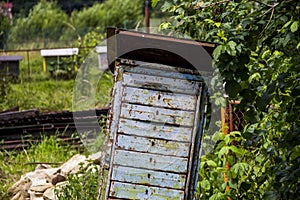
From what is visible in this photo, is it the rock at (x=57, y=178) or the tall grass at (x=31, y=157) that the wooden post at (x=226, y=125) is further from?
the tall grass at (x=31, y=157)

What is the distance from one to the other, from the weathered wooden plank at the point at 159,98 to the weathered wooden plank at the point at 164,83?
3 centimetres

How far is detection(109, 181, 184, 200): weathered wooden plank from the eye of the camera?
12.0 feet

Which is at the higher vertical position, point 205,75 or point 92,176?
point 205,75

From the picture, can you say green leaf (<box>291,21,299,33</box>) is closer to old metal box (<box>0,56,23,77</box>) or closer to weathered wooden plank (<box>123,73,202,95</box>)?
weathered wooden plank (<box>123,73,202,95</box>)

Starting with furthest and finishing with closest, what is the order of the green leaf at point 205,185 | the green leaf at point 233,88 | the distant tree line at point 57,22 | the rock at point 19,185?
the distant tree line at point 57,22 < the rock at point 19,185 < the green leaf at point 205,185 < the green leaf at point 233,88

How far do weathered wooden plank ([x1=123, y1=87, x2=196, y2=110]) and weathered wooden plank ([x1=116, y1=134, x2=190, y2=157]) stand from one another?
0.21 m

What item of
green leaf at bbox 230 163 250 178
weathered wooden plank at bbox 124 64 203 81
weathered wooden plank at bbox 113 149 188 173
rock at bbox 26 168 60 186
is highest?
weathered wooden plank at bbox 124 64 203 81

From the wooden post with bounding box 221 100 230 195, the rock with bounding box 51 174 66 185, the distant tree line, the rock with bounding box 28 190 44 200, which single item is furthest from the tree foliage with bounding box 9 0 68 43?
the wooden post with bounding box 221 100 230 195

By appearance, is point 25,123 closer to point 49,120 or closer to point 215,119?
point 49,120

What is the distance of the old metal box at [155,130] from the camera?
3625 mm

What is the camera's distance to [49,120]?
9078mm

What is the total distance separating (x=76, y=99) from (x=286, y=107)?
6.58 m

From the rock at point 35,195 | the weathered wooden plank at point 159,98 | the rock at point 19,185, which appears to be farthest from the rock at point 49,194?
the weathered wooden plank at point 159,98

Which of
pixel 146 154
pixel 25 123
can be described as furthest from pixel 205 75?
pixel 25 123
